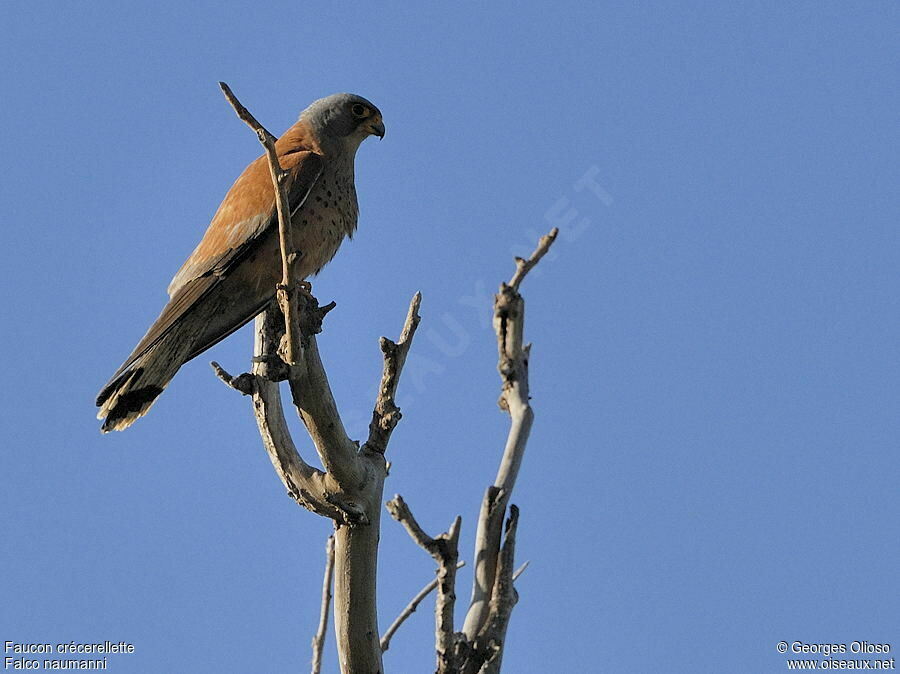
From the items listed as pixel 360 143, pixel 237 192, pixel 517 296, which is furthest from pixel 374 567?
pixel 360 143

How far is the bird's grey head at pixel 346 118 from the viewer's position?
4.78 m

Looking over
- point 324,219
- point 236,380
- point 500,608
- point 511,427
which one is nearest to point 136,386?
point 236,380

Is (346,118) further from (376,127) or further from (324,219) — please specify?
(324,219)

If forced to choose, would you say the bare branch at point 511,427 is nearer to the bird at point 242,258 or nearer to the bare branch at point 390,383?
the bare branch at point 390,383

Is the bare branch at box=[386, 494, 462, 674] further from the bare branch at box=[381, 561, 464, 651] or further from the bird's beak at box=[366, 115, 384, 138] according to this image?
the bird's beak at box=[366, 115, 384, 138]

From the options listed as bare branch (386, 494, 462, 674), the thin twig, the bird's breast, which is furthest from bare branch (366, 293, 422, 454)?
the bird's breast

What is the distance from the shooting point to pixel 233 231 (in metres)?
4.13

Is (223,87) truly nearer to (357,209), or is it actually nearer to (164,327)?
(164,327)

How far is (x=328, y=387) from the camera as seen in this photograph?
322 centimetres

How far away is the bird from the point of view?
376 cm

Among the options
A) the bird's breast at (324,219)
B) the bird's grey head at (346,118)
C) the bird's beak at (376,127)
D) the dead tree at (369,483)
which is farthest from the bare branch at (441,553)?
the bird's beak at (376,127)

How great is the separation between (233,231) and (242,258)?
0.15 meters

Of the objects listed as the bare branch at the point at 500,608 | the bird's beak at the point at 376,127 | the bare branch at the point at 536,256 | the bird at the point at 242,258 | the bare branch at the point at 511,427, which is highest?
the bird's beak at the point at 376,127

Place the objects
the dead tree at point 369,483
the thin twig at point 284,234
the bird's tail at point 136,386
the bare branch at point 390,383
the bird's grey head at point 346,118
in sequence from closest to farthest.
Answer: the thin twig at point 284,234 < the dead tree at point 369,483 < the bare branch at point 390,383 < the bird's tail at point 136,386 < the bird's grey head at point 346,118
